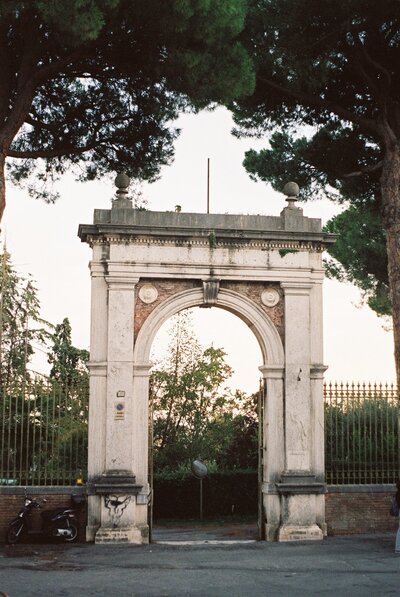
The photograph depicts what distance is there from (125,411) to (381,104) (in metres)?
7.28

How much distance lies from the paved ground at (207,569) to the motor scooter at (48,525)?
29 cm

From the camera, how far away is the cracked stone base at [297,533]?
14992mm

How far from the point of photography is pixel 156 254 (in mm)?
15430

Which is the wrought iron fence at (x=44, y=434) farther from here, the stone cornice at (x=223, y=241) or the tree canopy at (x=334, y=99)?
the tree canopy at (x=334, y=99)

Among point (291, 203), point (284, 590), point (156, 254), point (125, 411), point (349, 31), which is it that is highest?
point (349, 31)

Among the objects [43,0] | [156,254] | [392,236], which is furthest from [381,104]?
[43,0]

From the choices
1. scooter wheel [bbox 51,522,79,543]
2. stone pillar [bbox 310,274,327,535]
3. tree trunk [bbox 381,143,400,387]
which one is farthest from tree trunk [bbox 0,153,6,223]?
tree trunk [bbox 381,143,400,387]

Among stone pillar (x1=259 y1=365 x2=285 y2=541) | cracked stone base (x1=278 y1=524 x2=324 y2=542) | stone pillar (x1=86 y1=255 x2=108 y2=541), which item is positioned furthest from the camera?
stone pillar (x1=259 y1=365 x2=285 y2=541)

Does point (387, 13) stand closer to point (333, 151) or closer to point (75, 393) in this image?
point (333, 151)

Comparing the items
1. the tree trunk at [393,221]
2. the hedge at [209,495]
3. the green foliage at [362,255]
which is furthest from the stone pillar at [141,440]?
the green foliage at [362,255]

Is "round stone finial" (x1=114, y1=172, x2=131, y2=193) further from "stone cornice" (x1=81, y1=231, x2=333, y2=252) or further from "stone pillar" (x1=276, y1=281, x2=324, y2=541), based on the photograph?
"stone pillar" (x1=276, y1=281, x2=324, y2=541)

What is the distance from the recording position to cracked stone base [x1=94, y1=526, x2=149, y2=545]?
14531 millimetres

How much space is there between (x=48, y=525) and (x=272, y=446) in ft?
13.1

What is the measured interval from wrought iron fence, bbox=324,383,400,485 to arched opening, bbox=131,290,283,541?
1308 mm
